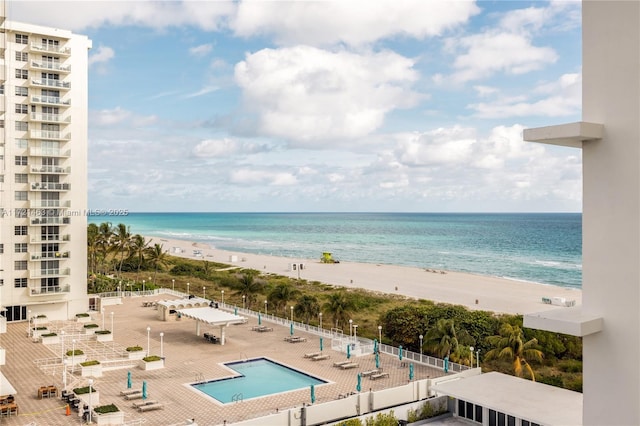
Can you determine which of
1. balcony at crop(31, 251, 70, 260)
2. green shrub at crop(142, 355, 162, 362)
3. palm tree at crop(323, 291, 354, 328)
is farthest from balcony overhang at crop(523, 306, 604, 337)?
balcony at crop(31, 251, 70, 260)

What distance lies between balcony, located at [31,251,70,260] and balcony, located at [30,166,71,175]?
616cm

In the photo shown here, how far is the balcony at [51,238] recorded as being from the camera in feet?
138

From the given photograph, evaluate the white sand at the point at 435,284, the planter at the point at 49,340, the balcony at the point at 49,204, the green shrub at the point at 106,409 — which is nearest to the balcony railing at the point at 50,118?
the balcony at the point at 49,204

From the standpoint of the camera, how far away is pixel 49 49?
139 ft

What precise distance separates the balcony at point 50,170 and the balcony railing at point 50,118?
3.57m

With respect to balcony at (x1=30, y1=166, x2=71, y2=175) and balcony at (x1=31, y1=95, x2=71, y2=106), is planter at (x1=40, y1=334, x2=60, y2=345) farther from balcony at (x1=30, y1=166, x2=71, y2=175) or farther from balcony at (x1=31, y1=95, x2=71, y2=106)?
balcony at (x1=31, y1=95, x2=71, y2=106)

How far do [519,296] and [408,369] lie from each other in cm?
3980

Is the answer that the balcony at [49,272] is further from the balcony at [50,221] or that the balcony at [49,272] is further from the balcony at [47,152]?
the balcony at [47,152]

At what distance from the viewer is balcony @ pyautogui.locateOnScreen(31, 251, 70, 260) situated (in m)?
42.0

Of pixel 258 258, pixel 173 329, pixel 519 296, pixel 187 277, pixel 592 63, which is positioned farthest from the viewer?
pixel 258 258

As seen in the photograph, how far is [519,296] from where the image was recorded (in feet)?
212

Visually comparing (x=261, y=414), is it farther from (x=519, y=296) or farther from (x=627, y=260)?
(x=519, y=296)

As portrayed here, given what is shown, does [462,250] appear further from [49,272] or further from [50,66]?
[50,66]

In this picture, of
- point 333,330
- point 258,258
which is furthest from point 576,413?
point 258,258
